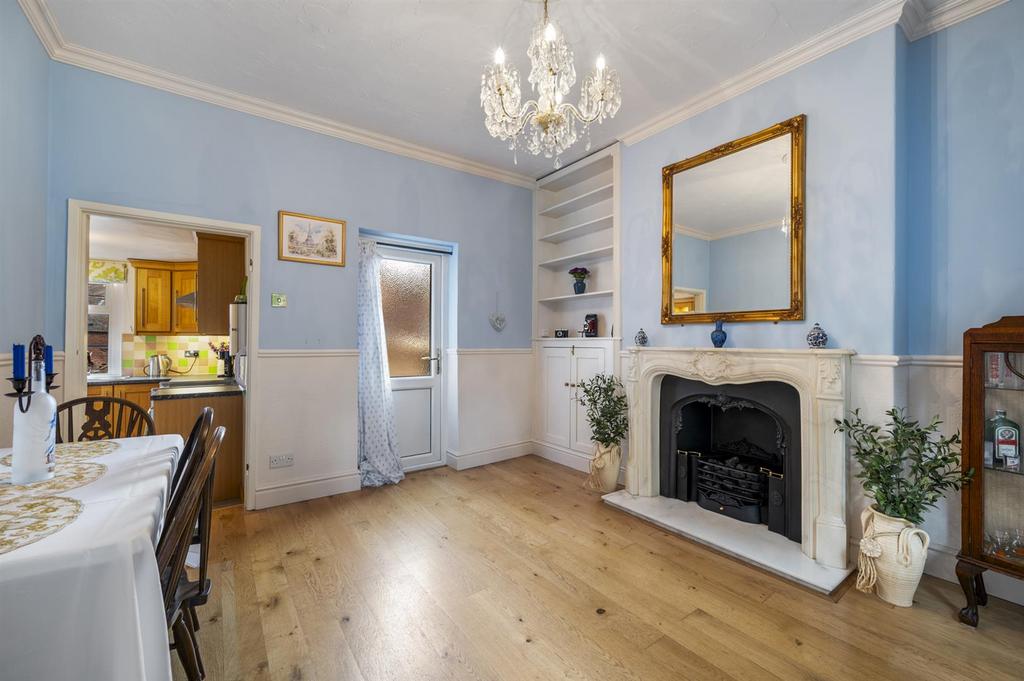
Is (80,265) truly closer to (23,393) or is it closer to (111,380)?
(23,393)

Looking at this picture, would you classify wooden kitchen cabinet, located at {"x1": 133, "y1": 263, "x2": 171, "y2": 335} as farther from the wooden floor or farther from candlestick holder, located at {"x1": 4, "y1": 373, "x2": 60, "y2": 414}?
candlestick holder, located at {"x1": 4, "y1": 373, "x2": 60, "y2": 414}

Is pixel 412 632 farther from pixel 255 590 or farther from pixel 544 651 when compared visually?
pixel 255 590

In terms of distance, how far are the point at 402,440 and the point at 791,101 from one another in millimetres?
4025

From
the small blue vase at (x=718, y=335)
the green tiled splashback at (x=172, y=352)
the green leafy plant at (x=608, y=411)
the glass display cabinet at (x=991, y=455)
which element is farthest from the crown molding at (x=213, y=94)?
the green tiled splashback at (x=172, y=352)

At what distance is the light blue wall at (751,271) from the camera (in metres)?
2.73

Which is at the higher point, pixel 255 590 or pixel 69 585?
pixel 69 585

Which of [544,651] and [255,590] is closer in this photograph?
[544,651]

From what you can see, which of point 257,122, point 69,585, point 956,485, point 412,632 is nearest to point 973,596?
point 956,485

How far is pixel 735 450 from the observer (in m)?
3.19

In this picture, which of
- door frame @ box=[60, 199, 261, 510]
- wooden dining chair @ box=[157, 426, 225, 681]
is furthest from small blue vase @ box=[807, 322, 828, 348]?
door frame @ box=[60, 199, 261, 510]

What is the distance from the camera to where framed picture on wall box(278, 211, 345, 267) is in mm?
3279

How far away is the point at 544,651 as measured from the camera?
176cm

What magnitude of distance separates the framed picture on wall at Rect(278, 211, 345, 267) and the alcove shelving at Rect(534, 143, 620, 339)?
6.69 ft

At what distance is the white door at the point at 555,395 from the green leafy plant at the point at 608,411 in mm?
529
